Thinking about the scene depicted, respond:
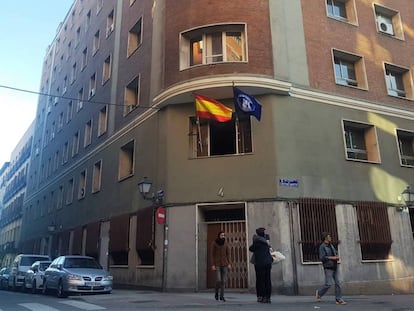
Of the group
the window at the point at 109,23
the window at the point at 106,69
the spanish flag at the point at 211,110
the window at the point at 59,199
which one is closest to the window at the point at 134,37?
the window at the point at 106,69

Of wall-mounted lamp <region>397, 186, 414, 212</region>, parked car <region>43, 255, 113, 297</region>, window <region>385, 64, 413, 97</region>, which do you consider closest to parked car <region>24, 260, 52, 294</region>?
parked car <region>43, 255, 113, 297</region>

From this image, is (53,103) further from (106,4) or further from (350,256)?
(350,256)

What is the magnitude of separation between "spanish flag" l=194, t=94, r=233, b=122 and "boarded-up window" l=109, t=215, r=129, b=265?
271 inches

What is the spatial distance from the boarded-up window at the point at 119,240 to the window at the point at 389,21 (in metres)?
15.5

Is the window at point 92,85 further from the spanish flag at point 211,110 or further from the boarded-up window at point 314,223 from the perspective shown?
the boarded-up window at point 314,223

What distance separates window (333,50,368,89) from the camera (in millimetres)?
18188

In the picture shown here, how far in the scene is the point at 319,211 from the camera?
1518 cm

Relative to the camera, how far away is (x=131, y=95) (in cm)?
2147

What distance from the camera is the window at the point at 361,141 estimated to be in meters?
17.3

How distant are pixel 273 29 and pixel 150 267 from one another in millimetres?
10654

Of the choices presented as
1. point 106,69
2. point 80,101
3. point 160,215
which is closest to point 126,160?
point 160,215

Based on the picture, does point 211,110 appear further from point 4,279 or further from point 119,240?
point 4,279

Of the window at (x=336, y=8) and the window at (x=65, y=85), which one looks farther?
the window at (x=65, y=85)

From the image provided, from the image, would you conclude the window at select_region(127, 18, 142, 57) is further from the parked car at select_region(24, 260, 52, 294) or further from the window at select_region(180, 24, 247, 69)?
the parked car at select_region(24, 260, 52, 294)
